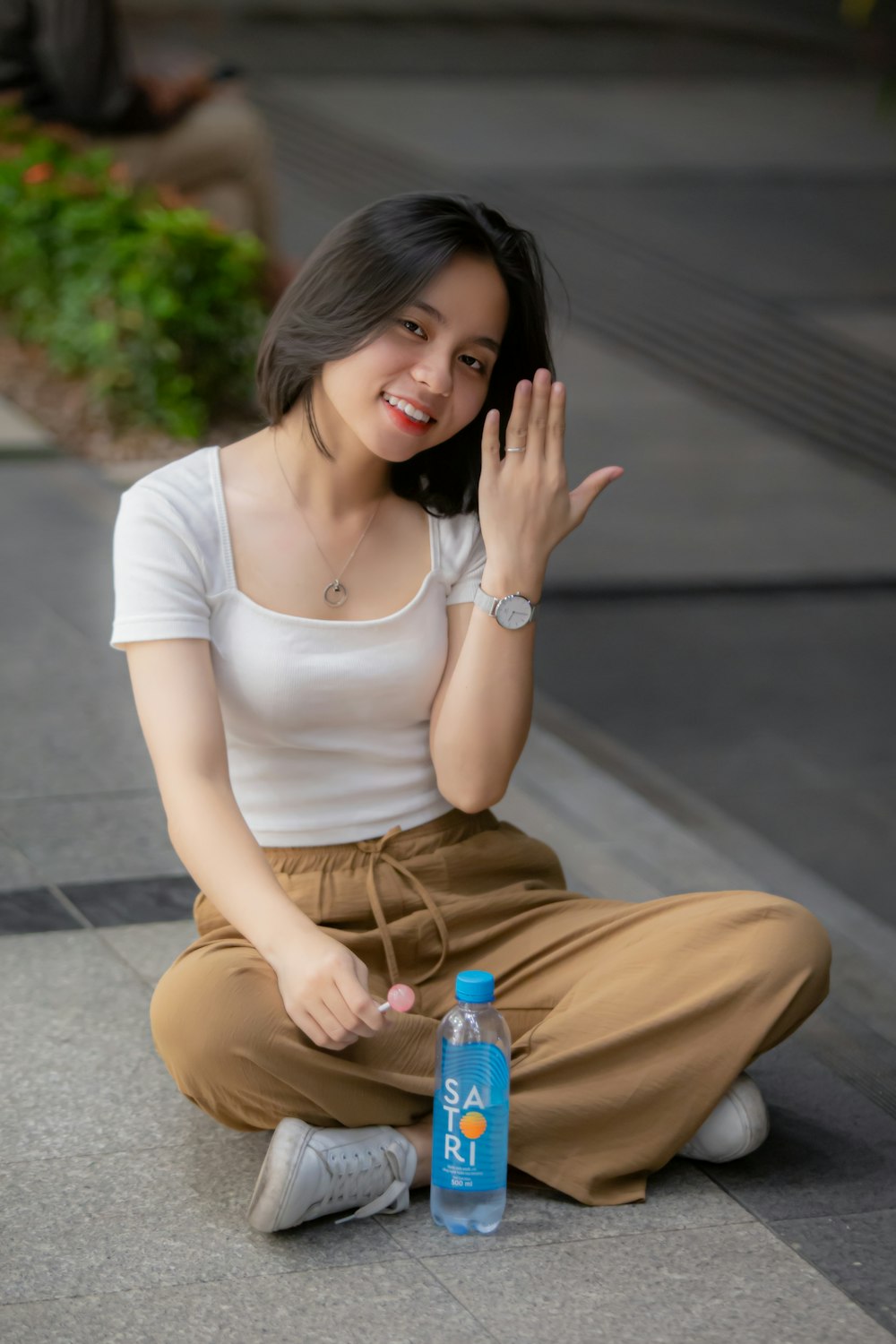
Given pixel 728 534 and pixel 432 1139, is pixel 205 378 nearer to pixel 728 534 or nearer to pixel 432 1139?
pixel 728 534

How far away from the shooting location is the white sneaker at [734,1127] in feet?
9.09

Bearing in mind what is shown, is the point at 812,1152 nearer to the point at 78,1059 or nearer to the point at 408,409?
the point at 78,1059

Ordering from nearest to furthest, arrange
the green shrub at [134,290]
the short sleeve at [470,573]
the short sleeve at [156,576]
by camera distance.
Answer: the short sleeve at [156,576] → the short sleeve at [470,573] → the green shrub at [134,290]

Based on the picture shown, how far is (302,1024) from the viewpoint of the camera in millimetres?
2516

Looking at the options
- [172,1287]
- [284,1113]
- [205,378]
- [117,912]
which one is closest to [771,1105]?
[284,1113]

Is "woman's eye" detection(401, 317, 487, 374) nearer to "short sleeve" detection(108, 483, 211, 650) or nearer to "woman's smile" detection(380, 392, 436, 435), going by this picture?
"woman's smile" detection(380, 392, 436, 435)

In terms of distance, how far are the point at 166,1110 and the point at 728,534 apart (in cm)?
490

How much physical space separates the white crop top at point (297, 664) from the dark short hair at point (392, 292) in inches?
6.5

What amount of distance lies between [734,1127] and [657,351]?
7.46 m

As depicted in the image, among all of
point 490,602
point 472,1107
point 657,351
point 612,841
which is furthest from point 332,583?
point 657,351

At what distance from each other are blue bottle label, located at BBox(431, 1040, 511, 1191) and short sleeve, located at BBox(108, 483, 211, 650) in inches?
28.6

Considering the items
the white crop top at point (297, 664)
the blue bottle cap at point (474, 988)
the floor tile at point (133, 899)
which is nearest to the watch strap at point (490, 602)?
the white crop top at point (297, 664)

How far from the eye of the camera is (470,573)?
2932mm

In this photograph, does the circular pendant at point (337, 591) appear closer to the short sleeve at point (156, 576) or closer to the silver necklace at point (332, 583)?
the silver necklace at point (332, 583)
